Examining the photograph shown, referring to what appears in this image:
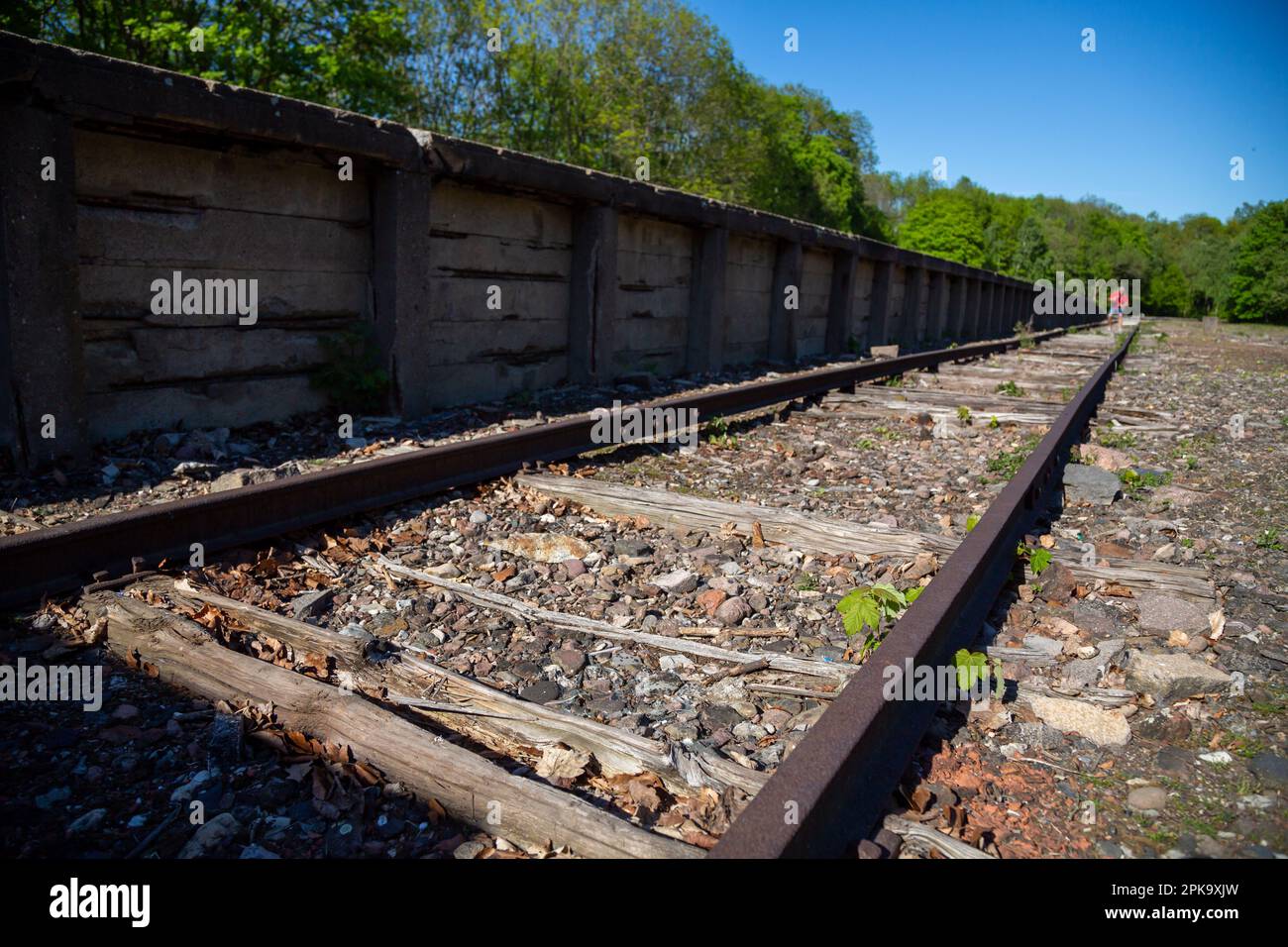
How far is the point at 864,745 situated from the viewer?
6.59ft

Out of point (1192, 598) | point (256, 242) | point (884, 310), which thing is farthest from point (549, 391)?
point (884, 310)

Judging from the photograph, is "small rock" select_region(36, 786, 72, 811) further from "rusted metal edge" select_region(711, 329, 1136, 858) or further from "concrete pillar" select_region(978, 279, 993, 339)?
"concrete pillar" select_region(978, 279, 993, 339)

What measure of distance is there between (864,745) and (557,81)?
124 feet

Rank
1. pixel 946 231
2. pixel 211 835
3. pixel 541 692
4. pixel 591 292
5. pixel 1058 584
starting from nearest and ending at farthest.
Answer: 1. pixel 211 835
2. pixel 541 692
3. pixel 1058 584
4. pixel 591 292
5. pixel 946 231

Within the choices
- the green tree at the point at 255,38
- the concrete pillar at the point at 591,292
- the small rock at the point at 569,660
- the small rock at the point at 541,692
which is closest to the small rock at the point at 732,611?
the small rock at the point at 569,660

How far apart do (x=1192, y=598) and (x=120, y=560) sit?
412 centimetres

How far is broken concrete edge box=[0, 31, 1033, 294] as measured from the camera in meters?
4.37

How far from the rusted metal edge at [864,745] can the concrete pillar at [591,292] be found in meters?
5.83

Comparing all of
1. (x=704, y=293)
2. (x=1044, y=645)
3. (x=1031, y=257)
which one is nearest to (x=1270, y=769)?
(x=1044, y=645)

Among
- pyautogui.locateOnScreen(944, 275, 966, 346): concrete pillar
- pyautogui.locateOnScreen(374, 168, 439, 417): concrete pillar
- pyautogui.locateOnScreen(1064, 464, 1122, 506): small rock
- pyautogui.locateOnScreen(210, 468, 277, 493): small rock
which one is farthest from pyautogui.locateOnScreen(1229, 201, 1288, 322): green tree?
pyautogui.locateOnScreen(210, 468, 277, 493): small rock

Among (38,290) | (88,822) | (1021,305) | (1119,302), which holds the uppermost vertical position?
(1119,302)

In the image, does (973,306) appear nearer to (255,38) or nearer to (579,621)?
(255,38)

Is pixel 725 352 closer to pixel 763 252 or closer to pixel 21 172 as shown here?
pixel 763 252
